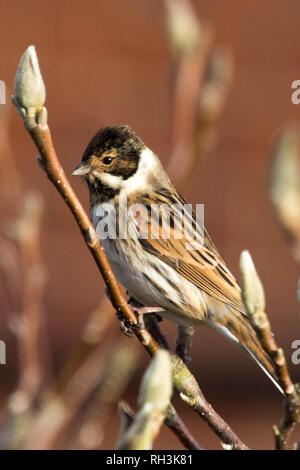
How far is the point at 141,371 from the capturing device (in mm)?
5820

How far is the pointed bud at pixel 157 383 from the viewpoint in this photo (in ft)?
3.04

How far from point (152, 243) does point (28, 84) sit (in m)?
1.33

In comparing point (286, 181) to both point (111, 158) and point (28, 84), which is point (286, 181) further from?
point (111, 158)

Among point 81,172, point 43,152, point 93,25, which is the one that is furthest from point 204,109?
point 93,25

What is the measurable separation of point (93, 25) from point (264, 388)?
2681mm

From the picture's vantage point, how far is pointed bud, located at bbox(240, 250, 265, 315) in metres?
0.99

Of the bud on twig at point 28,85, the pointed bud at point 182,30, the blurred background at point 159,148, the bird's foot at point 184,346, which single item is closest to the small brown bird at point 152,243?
the bird's foot at point 184,346

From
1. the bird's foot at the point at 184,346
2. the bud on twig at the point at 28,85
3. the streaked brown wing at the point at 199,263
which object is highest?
the bud on twig at the point at 28,85

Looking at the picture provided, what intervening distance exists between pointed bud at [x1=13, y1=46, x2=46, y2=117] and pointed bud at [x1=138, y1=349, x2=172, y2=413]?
342 mm

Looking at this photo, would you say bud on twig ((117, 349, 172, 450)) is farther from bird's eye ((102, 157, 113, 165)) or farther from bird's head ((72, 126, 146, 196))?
bird's eye ((102, 157, 113, 165))

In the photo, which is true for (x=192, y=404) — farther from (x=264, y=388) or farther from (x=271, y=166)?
(x=264, y=388)

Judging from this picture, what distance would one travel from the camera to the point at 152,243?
2.31 metres

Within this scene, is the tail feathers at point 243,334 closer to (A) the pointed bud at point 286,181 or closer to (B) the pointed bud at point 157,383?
(A) the pointed bud at point 286,181

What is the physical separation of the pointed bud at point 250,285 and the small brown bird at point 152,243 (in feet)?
3.67
